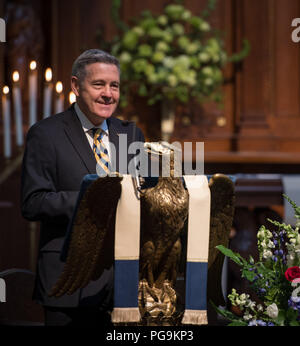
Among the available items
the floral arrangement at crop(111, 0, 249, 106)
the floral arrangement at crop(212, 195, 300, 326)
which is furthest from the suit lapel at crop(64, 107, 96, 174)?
the floral arrangement at crop(111, 0, 249, 106)

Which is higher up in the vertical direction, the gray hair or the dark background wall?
the dark background wall

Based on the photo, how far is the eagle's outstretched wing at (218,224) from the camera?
1925 mm

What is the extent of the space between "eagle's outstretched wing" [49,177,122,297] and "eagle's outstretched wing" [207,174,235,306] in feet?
1.04

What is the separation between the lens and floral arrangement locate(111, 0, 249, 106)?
4969mm

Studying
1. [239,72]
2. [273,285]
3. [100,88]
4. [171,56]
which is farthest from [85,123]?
[239,72]

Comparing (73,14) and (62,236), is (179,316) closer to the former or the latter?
(62,236)

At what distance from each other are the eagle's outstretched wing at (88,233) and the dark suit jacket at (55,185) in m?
0.10

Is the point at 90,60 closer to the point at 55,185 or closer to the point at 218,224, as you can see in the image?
the point at 55,185

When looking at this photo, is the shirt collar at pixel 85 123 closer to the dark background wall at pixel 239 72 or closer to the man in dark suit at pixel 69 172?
the man in dark suit at pixel 69 172

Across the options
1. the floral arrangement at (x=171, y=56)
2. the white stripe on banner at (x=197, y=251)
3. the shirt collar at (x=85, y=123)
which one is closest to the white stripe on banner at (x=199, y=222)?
the white stripe on banner at (x=197, y=251)

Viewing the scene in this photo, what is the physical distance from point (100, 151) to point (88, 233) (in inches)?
13.3

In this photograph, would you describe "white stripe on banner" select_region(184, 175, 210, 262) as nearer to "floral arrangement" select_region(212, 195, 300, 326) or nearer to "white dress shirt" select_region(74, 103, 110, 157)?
"floral arrangement" select_region(212, 195, 300, 326)
